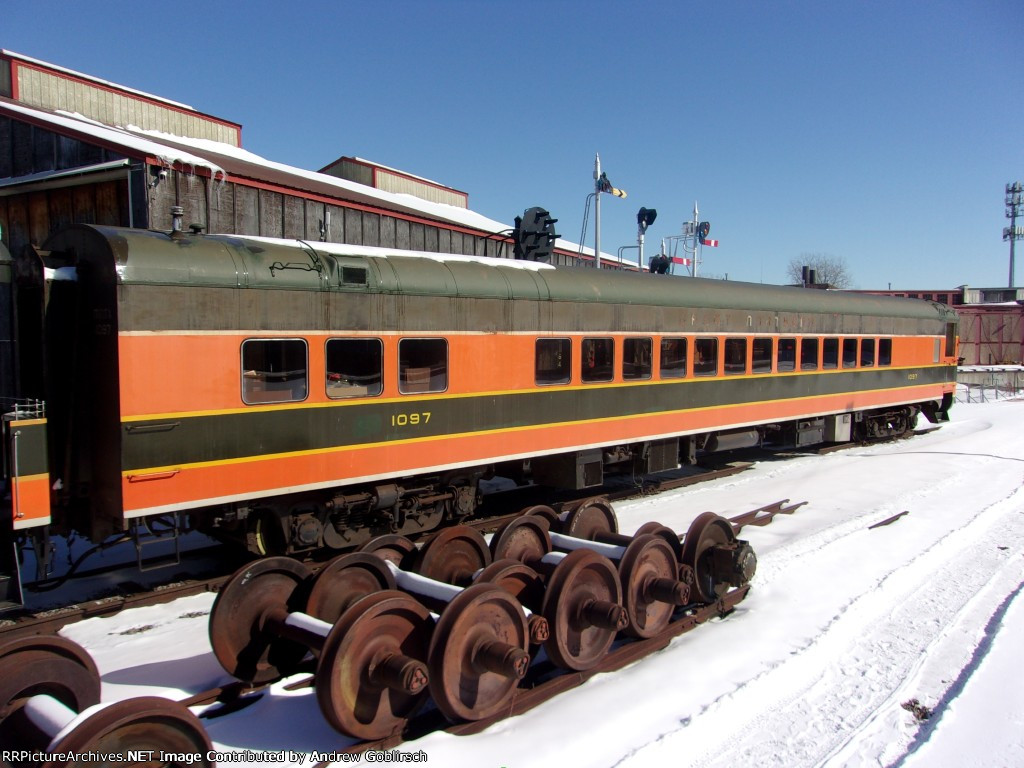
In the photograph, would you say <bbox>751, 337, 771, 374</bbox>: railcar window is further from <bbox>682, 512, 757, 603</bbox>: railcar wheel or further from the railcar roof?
<bbox>682, 512, 757, 603</bbox>: railcar wheel

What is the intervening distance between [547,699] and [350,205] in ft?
41.5

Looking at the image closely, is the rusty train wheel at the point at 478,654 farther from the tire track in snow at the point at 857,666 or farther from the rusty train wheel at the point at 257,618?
the rusty train wheel at the point at 257,618

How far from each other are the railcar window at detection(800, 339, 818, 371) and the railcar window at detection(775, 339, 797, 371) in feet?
0.95

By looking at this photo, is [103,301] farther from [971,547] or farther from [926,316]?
[926,316]

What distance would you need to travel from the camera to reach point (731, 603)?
6.46 metres

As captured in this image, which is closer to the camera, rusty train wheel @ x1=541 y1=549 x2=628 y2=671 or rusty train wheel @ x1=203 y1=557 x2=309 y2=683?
rusty train wheel @ x1=203 y1=557 x2=309 y2=683

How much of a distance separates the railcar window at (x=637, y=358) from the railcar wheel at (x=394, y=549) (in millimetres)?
5745

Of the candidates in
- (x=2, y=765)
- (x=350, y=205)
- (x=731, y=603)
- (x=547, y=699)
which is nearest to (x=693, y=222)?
(x=350, y=205)

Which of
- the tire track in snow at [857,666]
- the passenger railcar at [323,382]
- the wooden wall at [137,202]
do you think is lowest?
the tire track in snow at [857,666]

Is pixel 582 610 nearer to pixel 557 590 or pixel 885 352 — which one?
pixel 557 590

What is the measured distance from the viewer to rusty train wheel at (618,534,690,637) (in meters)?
5.47

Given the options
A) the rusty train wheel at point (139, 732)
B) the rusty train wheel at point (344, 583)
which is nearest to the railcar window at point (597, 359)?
the rusty train wheel at point (344, 583)

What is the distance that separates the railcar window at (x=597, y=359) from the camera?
10.2 meters

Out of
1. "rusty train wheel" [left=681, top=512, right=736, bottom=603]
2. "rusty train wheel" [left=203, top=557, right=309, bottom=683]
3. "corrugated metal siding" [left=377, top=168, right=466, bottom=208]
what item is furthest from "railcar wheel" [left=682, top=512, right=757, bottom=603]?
"corrugated metal siding" [left=377, top=168, right=466, bottom=208]
